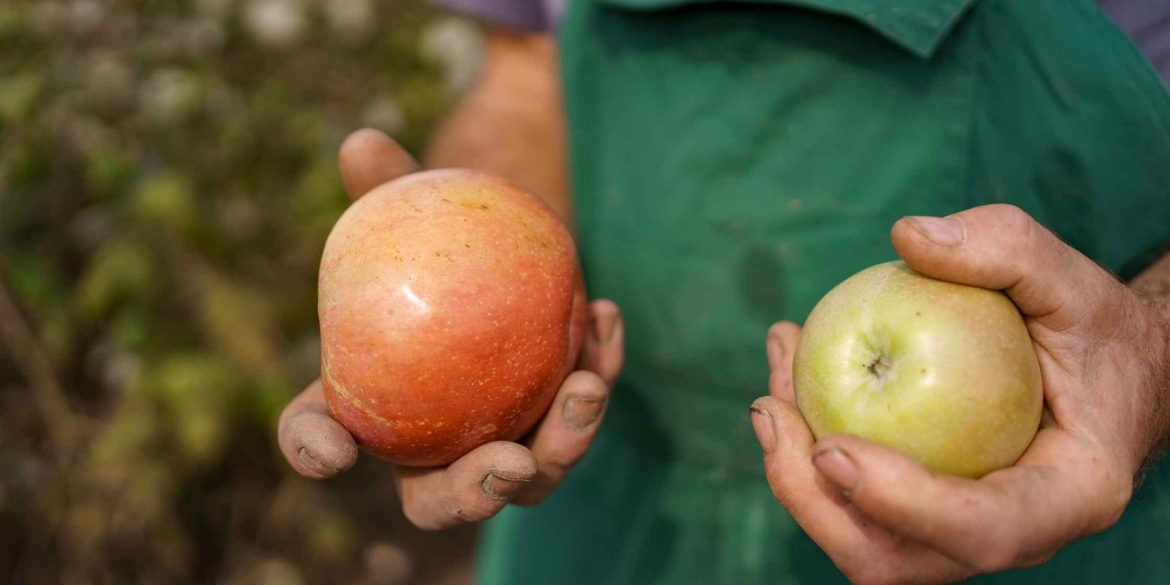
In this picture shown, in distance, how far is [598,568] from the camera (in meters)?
1.87

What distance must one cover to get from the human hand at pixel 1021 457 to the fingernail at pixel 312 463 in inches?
25.2

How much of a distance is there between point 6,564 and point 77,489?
34 cm

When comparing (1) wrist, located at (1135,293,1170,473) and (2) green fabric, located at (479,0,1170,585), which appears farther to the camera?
(2) green fabric, located at (479,0,1170,585)

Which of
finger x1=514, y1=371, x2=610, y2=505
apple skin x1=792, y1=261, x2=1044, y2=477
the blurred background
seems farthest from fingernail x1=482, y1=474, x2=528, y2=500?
the blurred background

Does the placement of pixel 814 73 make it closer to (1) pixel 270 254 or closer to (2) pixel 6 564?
(1) pixel 270 254

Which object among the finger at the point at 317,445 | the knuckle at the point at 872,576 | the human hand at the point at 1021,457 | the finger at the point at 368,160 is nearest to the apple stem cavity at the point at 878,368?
the human hand at the point at 1021,457

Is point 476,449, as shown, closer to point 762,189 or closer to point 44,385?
point 762,189

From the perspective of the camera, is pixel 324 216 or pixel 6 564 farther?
pixel 324 216

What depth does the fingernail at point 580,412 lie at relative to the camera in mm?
1288

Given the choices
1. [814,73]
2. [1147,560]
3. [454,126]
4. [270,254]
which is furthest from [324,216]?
[1147,560]

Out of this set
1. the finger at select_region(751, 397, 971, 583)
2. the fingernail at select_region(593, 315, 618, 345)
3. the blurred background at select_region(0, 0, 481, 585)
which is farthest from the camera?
the blurred background at select_region(0, 0, 481, 585)

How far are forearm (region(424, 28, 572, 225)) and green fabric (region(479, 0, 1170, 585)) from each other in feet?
1.03

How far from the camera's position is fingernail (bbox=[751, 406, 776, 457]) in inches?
44.7

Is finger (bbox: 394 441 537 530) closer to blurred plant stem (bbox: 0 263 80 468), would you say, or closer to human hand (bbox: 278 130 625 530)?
human hand (bbox: 278 130 625 530)
